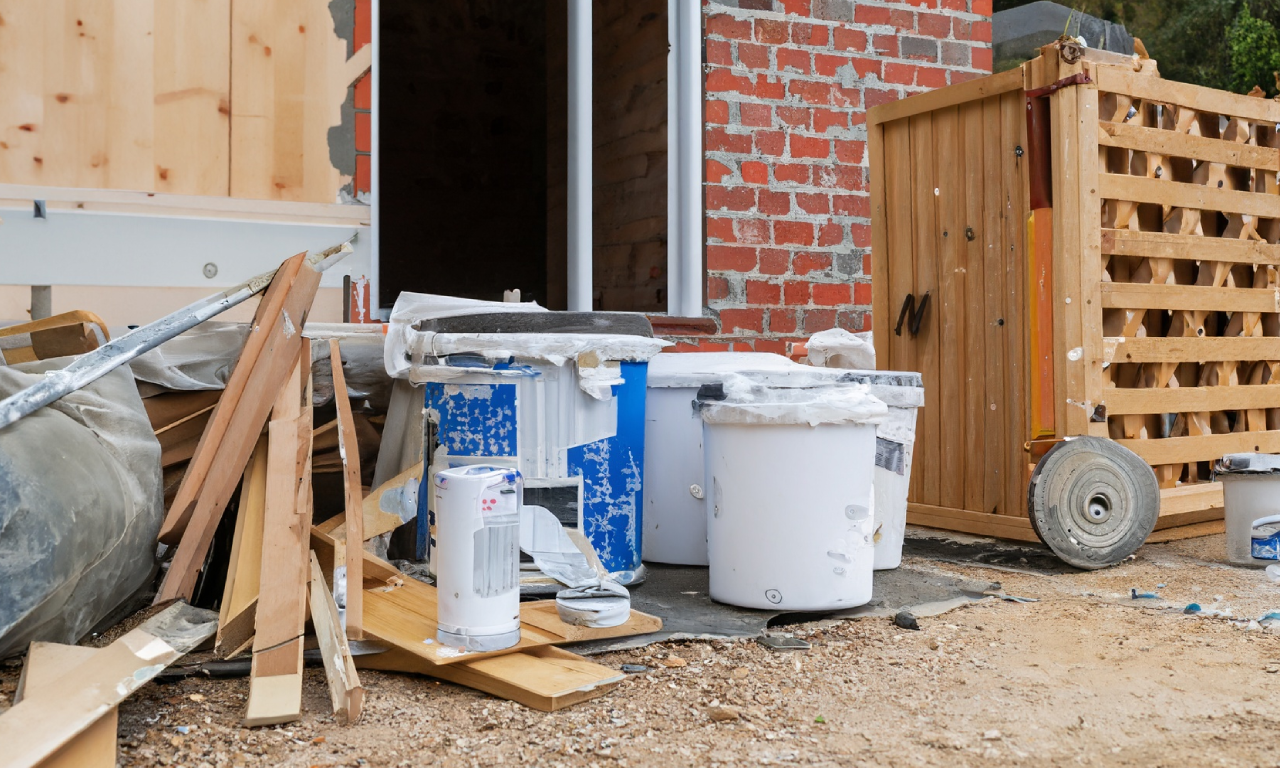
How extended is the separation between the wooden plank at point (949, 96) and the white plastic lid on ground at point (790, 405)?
1642 mm

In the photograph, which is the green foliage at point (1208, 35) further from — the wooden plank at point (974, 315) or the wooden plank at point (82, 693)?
the wooden plank at point (82, 693)

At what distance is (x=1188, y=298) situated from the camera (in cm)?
404

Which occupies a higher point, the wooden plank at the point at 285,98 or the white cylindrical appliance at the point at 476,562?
the wooden plank at the point at 285,98

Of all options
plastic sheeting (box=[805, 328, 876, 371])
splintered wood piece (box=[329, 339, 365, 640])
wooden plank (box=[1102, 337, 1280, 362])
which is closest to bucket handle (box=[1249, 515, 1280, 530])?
wooden plank (box=[1102, 337, 1280, 362])

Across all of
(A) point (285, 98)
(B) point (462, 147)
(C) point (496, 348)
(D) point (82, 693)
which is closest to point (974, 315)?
(C) point (496, 348)

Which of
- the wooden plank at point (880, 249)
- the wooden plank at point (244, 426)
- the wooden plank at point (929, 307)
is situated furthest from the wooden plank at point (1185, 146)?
the wooden plank at point (244, 426)

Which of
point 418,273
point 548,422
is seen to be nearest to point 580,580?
point 548,422

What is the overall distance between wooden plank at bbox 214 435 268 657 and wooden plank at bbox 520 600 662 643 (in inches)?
25.4

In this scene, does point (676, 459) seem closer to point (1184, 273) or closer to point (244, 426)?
point (244, 426)

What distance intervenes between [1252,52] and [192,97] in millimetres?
14523

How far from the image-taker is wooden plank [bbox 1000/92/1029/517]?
Result: 403cm

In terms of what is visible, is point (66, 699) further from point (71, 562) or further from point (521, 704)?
point (521, 704)

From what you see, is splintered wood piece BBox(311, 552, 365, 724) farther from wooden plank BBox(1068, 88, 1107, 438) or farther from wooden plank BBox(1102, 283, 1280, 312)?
wooden plank BBox(1102, 283, 1280, 312)

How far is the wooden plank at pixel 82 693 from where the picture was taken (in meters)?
1.69
